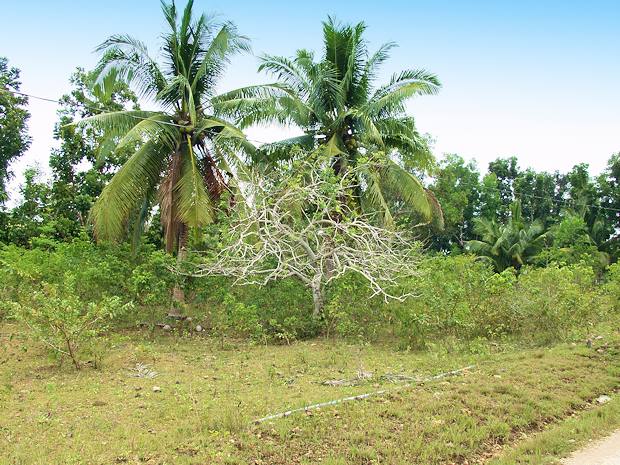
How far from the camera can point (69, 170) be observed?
18.3 meters

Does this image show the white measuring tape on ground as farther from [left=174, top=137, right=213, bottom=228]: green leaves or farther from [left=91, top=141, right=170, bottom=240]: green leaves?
[left=91, top=141, right=170, bottom=240]: green leaves

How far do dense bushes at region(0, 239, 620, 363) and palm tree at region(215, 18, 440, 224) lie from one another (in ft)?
8.55

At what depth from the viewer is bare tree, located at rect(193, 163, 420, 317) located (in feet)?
31.5

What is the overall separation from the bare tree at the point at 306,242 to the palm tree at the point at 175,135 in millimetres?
1401

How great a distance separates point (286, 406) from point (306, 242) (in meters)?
4.58

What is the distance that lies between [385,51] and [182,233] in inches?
266

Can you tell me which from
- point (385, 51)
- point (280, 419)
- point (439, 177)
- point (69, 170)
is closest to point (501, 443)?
point (280, 419)

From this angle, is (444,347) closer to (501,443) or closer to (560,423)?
(560,423)

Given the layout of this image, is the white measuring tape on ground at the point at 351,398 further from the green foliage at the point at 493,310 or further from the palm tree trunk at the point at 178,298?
the palm tree trunk at the point at 178,298

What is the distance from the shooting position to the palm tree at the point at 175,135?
11227 mm

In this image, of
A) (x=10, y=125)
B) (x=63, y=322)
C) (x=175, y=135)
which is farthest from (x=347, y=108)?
(x=10, y=125)

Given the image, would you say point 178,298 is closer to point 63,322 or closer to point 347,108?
point 63,322

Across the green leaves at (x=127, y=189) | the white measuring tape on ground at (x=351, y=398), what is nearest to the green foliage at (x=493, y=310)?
the white measuring tape on ground at (x=351, y=398)

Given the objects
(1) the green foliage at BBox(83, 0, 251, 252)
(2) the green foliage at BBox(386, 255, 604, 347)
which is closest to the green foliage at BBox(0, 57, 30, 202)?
(1) the green foliage at BBox(83, 0, 251, 252)
